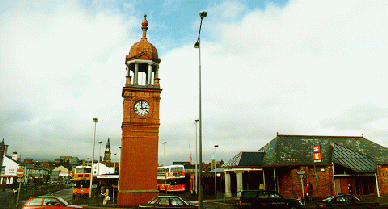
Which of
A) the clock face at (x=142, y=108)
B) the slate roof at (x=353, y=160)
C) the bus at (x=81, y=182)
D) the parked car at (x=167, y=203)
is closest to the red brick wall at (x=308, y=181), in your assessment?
the slate roof at (x=353, y=160)

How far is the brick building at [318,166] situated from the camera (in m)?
30.5

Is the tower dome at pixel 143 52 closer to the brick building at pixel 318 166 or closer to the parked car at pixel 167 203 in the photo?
the parked car at pixel 167 203

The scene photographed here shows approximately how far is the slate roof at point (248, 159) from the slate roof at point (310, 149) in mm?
709

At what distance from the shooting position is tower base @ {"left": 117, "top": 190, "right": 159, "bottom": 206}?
23.5 meters

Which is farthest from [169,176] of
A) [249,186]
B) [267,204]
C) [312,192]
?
[267,204]

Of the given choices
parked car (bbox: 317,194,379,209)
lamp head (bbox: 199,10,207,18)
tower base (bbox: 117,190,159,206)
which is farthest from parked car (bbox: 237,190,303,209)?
lamp head (bbox: 199,10,207,18)

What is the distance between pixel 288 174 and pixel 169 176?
66.5ft

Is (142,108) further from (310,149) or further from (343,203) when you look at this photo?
(310,149)

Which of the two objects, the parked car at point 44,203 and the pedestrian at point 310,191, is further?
the pedestrian at point 310,191

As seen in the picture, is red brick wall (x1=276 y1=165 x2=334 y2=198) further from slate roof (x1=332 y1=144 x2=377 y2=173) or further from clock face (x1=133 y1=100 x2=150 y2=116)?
clock face (x1=133 y1=100 x2=150 y2=116)

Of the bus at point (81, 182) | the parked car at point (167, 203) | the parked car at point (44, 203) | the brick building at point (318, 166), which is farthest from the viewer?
the bus at point (81, 182)

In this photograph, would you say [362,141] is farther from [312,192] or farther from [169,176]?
[169,176]

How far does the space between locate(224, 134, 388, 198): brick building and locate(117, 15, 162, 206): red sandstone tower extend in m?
12.7

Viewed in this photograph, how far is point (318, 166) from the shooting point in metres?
30.9
